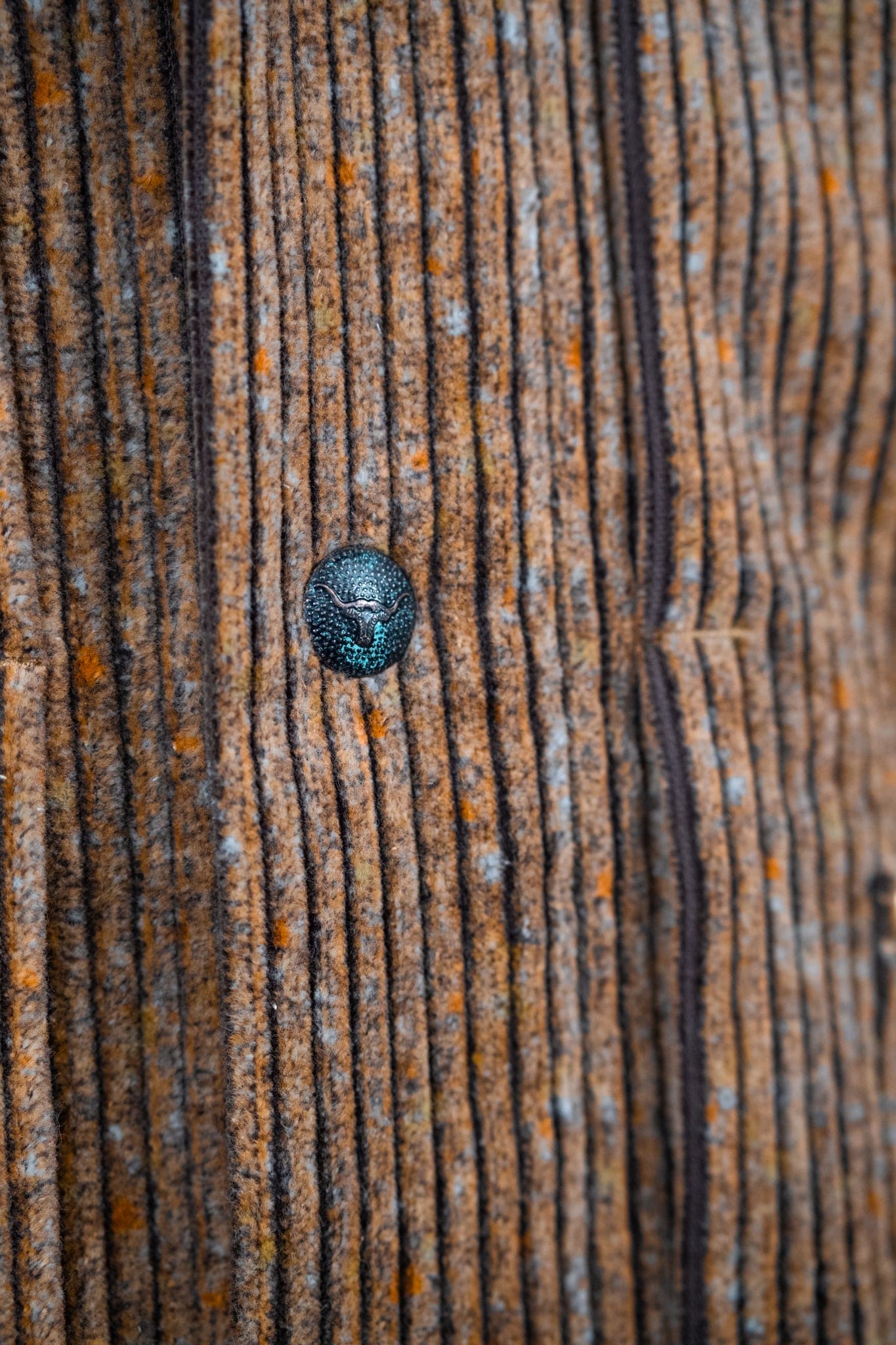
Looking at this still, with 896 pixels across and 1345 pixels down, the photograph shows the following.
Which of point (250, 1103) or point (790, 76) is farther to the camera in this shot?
point (790, 76)

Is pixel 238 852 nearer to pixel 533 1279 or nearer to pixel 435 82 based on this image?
pixel 533 1279

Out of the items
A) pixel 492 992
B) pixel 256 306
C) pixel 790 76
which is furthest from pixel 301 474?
pixel 790 76
